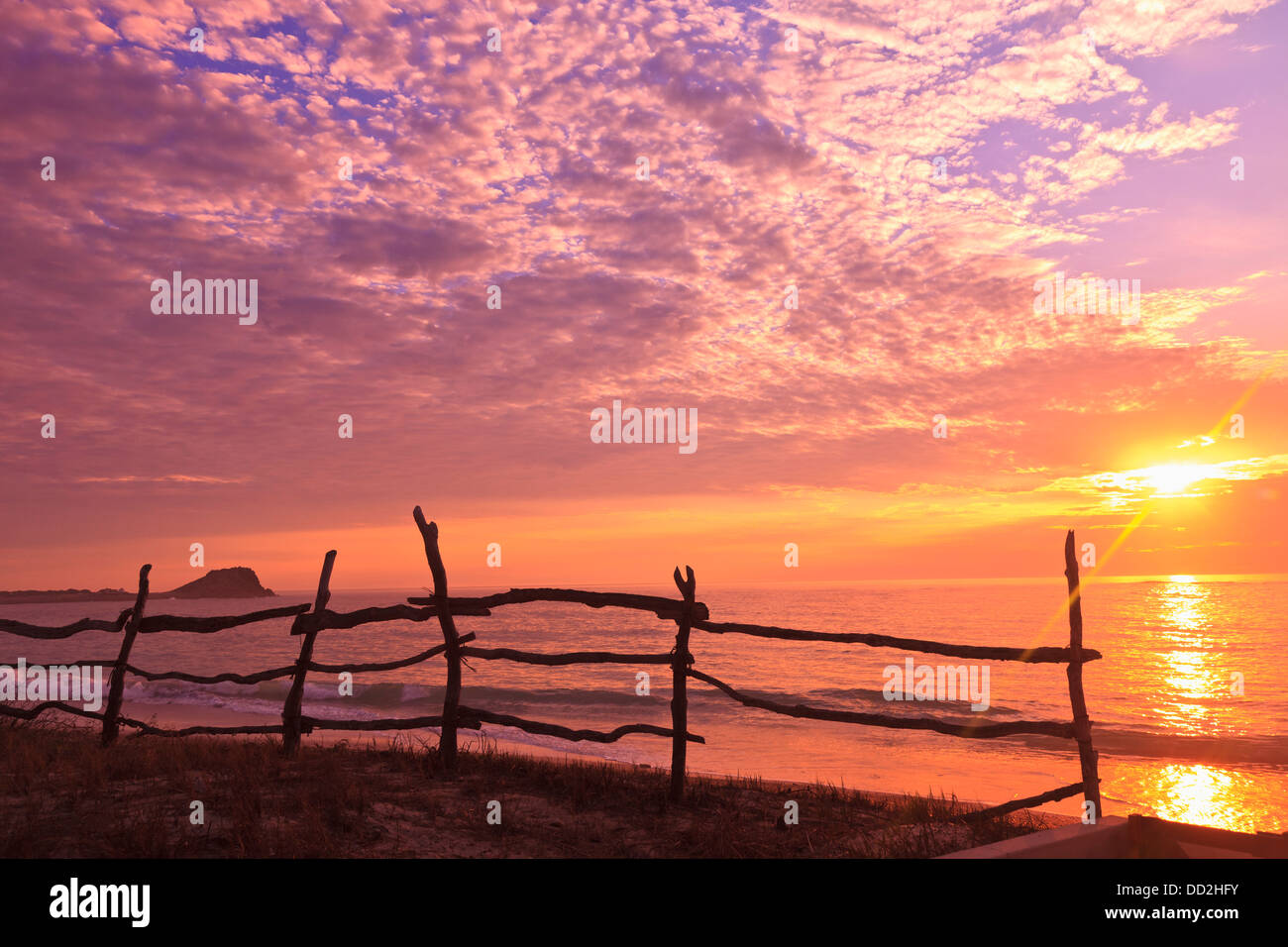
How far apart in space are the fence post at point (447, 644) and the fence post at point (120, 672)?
3300 millimetres

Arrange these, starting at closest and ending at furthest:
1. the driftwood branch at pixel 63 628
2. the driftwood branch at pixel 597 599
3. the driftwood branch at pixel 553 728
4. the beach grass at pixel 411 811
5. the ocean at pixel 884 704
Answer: the beach grass at pixel 411 811, the driftwood branch at pixel 597 599, the driftwood branch at pixel 553 728, the driftwood branch at pixel 63 628, the ocean at pixel 884 704

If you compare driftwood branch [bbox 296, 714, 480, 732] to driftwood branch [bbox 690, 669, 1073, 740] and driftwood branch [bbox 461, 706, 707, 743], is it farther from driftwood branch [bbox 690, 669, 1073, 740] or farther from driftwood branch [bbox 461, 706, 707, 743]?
driftwood branch [bbox 690, 669, 1073, 740]

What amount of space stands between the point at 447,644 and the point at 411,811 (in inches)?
88.1

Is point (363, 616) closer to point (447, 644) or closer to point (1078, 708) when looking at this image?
point (447, 644)

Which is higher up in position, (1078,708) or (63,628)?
(63,628)

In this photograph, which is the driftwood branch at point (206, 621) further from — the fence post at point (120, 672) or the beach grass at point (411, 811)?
the beach grass at point (411, 811)

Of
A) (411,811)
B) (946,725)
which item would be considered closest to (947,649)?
(946,725)

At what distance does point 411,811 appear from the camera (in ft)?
19.6

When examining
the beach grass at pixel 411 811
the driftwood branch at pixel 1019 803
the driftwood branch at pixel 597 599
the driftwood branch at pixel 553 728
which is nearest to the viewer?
the beach grass at pixel 411 811

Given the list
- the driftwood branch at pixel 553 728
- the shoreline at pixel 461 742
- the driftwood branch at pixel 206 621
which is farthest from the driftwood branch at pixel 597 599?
the driftwood branch at pixel 206 621

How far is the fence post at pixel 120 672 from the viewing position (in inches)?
352
